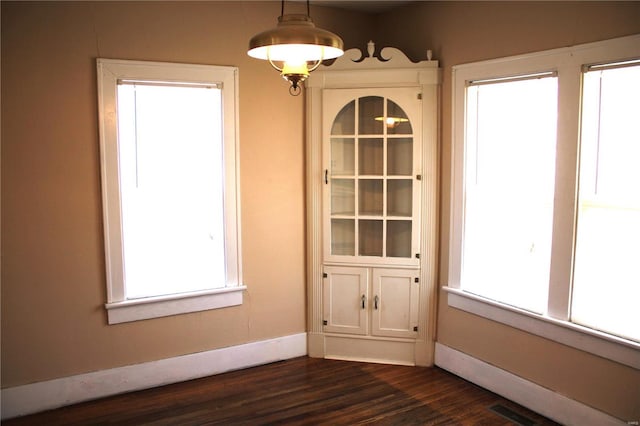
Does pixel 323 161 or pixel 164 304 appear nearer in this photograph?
pixel 164 304

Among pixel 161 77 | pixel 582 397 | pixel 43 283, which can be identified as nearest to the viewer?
pixel 582 397

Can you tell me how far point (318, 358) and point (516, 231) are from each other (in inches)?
70.8

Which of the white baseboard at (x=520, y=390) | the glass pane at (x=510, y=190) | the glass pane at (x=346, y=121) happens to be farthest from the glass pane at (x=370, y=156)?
the white baseboard at (x=520, y=390)

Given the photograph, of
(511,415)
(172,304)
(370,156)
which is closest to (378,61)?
(370,156)

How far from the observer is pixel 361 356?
4.05m

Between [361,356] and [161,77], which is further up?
[161,77]

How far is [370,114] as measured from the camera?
3889mm

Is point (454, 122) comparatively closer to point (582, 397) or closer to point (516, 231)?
point (516, 231)

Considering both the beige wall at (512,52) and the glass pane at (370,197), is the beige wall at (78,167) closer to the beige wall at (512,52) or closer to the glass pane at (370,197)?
the glass pane at (370,197)

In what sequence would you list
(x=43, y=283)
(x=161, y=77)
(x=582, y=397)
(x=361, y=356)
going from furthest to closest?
(x=361, y=356)
(x=161, y=77)
(x=43, y=283)
(x=582, y=397)

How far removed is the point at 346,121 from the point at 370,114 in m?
0.18

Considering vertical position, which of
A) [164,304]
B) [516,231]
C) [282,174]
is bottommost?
[164,304]

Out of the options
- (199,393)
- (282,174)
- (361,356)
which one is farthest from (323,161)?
(199,393)

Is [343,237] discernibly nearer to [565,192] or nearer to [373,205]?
[373,205]
